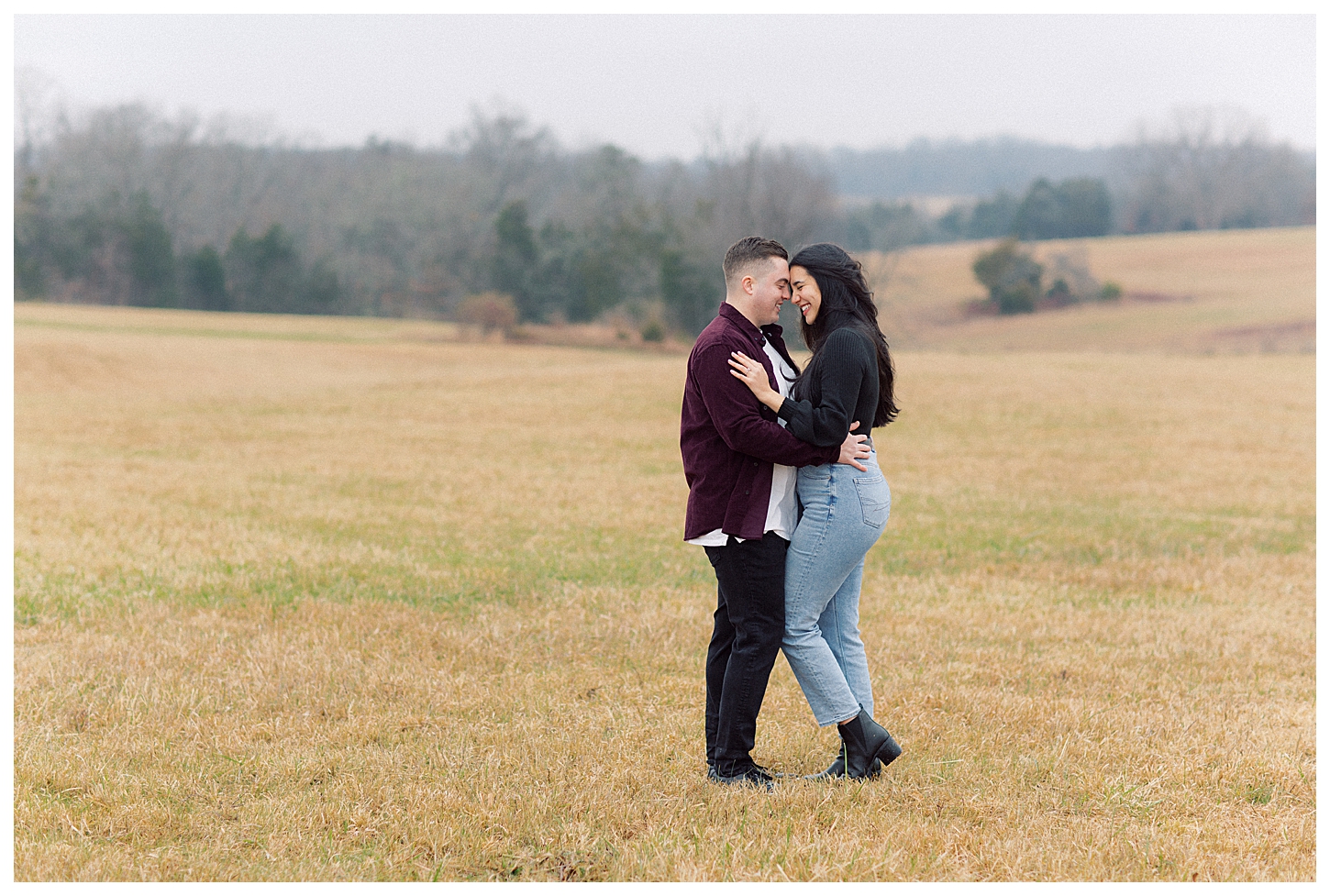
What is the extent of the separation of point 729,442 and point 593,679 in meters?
2.60

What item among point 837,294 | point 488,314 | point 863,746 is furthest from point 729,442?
point 488,314

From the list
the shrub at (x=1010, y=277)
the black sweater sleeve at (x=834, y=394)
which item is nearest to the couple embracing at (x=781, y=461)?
the black sweater sleeve at (x=834, y=394)

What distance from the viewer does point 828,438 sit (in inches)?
166

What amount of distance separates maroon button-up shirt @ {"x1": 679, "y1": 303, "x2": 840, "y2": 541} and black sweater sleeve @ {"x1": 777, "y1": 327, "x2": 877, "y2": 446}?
7 cm

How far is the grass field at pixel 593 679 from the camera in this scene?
4.15 meters

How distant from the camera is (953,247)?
285 ft

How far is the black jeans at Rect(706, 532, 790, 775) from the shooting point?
4.42 meters

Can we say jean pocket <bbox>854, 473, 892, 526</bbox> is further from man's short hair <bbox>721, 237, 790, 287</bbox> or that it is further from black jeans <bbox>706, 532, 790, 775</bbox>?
man's short hair <bbox>721, 237, 790, 287</bbox>

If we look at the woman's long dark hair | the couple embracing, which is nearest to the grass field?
the couple embracing

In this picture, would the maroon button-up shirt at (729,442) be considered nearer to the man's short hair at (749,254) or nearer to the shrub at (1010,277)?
the man's short hair at (749,254)

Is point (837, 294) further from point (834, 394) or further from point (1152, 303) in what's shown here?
point (1152, 303)

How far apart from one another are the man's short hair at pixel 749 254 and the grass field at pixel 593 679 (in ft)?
6.81

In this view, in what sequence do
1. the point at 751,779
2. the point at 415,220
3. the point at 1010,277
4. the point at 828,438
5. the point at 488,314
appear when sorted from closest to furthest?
the point at 828,438 → the point at 751,779 → the point at 488,314 → the point at 1010,277 → the point at 415,220

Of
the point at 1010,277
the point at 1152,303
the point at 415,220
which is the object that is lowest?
the point at 1152,303
